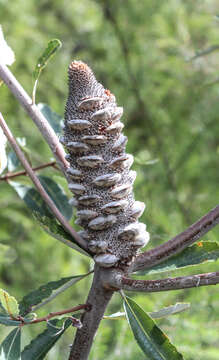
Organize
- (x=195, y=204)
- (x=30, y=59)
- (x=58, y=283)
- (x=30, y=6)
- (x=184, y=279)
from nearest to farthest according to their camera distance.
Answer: (x=184, y=279), (x=58, y=283), (x=195, y=204), (x=30, y=59), (x=30, y=6)

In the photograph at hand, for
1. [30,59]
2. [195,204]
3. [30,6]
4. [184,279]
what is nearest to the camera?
[184,279]

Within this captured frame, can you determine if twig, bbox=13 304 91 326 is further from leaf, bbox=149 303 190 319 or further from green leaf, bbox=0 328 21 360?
leaf, bbox=149 303 190 319

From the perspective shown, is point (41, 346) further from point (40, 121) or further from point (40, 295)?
point (40, 121)

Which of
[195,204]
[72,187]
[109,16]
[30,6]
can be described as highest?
[30,6]

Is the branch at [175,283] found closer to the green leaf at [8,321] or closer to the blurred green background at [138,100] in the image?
the green leaf at [8,321]

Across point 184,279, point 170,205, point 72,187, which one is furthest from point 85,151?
point 170,205

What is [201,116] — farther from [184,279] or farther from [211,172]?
[184,279]

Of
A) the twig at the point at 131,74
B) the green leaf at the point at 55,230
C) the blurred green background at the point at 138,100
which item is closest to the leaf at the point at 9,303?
the green leaf at the point at 55,230
